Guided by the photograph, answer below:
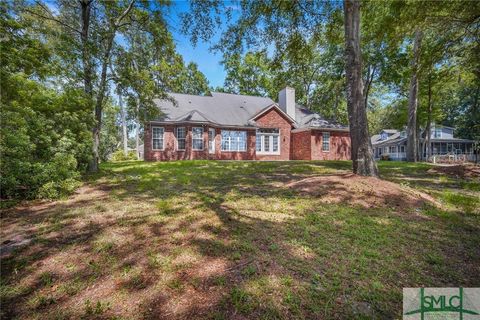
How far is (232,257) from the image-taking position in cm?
287

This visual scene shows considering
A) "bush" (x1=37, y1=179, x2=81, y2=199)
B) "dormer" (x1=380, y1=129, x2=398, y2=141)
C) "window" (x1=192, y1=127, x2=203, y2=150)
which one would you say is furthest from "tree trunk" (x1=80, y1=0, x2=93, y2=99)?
"dormer" (x1=380, y1=129, x2=398, y2=141)

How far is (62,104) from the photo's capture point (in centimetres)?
730

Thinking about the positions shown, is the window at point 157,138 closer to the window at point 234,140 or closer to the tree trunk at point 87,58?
the window at point 234,140

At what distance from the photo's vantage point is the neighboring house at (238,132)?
60.3 feet

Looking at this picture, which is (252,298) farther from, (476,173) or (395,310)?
(476,173)

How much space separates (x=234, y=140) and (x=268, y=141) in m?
3.27

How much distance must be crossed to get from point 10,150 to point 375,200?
8.00 meters

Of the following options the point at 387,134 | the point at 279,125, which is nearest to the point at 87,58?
the point at 279,125

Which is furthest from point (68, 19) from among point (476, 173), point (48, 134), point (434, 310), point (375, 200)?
point (476, 173)

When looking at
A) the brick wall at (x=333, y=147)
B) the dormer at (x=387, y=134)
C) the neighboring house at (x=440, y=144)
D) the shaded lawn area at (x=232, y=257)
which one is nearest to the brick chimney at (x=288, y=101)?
the brick wall at (x=333, y=147)

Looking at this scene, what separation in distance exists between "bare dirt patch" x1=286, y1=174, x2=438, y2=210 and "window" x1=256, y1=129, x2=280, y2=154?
14.9 metres

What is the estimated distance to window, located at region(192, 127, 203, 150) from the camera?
61.7 ft

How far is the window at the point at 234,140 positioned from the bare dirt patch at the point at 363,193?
46.4ft

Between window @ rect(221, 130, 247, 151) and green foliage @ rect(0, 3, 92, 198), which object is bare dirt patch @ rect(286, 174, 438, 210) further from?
window @ rect(221, 130, 247, 151)
